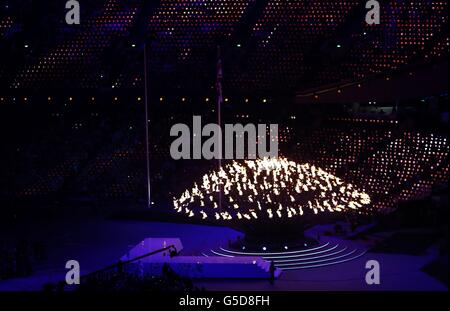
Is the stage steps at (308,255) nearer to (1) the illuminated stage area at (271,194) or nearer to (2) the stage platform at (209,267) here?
(2) the stage platform at (209,267)

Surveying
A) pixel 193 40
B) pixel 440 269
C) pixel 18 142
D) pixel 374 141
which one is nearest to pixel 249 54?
pixel 193 40

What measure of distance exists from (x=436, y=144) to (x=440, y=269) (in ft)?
31.8

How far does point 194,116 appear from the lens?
2544 centimetres

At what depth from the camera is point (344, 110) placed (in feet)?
80.4

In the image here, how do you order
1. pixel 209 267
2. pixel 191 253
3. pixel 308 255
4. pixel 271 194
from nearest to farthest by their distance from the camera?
1. pixel 209 267
2. pixel 308 255
3. pixel 271 194
4. pixel 191 253

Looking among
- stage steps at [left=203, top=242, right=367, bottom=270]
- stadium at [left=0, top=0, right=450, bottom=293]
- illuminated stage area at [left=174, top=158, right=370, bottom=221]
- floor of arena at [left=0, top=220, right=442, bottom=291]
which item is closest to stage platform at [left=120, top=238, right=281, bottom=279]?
floor of arena at [left=0, top=220, right=442, bottom=291]

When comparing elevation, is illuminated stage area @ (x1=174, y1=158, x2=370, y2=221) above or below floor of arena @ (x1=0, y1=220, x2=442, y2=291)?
above

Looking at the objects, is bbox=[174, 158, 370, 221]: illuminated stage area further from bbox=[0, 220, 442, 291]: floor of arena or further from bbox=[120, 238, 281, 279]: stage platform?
bbox=[120, 238, 281, 279]: stage platform

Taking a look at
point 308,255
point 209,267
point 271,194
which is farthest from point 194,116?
point 209,267

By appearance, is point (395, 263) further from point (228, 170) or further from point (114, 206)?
point (114, 206)

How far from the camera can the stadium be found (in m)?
21.0

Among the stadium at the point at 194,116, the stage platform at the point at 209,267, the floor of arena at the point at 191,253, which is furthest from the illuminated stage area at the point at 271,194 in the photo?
the stage platform at the point at 209,267

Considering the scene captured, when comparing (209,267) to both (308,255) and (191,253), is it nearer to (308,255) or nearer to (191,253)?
(191,253)

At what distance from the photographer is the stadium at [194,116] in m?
21.0
